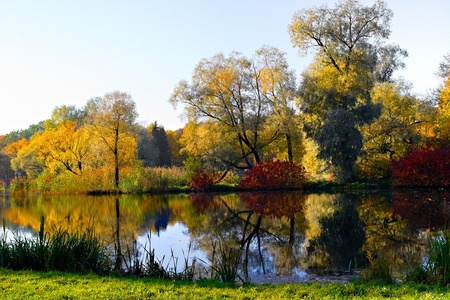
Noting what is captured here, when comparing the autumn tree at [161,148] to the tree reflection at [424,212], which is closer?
the tree reflection at [424,212]

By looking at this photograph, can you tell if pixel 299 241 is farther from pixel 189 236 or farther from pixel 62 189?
pixel 62 189

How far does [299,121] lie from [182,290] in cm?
2185

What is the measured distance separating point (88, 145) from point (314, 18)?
2163cm

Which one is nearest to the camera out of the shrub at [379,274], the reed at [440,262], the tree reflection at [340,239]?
the reed at [440,262]

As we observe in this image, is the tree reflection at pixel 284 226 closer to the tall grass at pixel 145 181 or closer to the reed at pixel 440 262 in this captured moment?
the reed at pixel 440 262

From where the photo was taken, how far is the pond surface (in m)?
7.33

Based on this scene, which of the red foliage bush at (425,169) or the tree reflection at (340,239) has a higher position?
the red foliage bush at (425,169)

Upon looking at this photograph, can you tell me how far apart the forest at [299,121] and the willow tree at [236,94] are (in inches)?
3.0

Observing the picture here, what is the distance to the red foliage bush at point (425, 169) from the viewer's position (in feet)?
68.4

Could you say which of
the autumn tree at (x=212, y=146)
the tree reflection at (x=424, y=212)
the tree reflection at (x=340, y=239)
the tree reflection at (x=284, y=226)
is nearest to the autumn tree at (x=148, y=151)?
the autumn tree at (x=212, y=146)

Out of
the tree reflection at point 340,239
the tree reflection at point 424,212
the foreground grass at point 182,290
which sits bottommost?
the tree reflection at point 340,239

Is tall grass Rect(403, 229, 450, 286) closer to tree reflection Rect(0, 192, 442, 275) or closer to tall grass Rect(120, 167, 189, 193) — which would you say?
tree reflection Rect(0, 192, 442, 275)

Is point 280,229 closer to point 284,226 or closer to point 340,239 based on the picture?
point 284,226

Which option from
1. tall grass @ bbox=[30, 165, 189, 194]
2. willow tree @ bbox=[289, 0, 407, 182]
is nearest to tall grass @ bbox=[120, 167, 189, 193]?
tall grass @ bbox=[30, 165, 189, 194]
